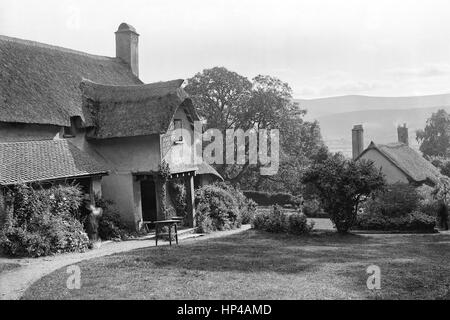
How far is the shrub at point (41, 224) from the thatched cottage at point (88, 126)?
31.7 inches

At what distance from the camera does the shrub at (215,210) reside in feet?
77.9

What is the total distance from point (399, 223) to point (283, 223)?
25.5 feet

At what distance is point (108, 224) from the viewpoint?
801 inches

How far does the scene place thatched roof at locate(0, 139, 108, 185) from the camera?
54.2ft

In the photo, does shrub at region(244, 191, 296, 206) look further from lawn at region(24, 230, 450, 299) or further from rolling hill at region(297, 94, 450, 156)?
rolling hill at region(297, 94, 450, 156)

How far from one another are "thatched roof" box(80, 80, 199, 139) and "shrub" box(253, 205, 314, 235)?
6927mm

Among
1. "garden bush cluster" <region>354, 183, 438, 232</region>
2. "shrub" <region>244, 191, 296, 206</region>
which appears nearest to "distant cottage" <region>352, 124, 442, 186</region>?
"garden bush cluster" <region>354, 183, 438, 232</region>

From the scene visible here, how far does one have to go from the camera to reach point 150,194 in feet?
82.2

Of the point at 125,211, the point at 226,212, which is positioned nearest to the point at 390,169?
the point at 226,212

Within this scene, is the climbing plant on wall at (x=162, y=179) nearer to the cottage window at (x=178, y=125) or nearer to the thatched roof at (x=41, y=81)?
the cottage window at (x=178, y=125)

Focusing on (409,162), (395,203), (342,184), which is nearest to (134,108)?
(342,184)

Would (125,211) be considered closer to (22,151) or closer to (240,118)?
Answer: (22,151)

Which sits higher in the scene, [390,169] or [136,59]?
[136,59]
